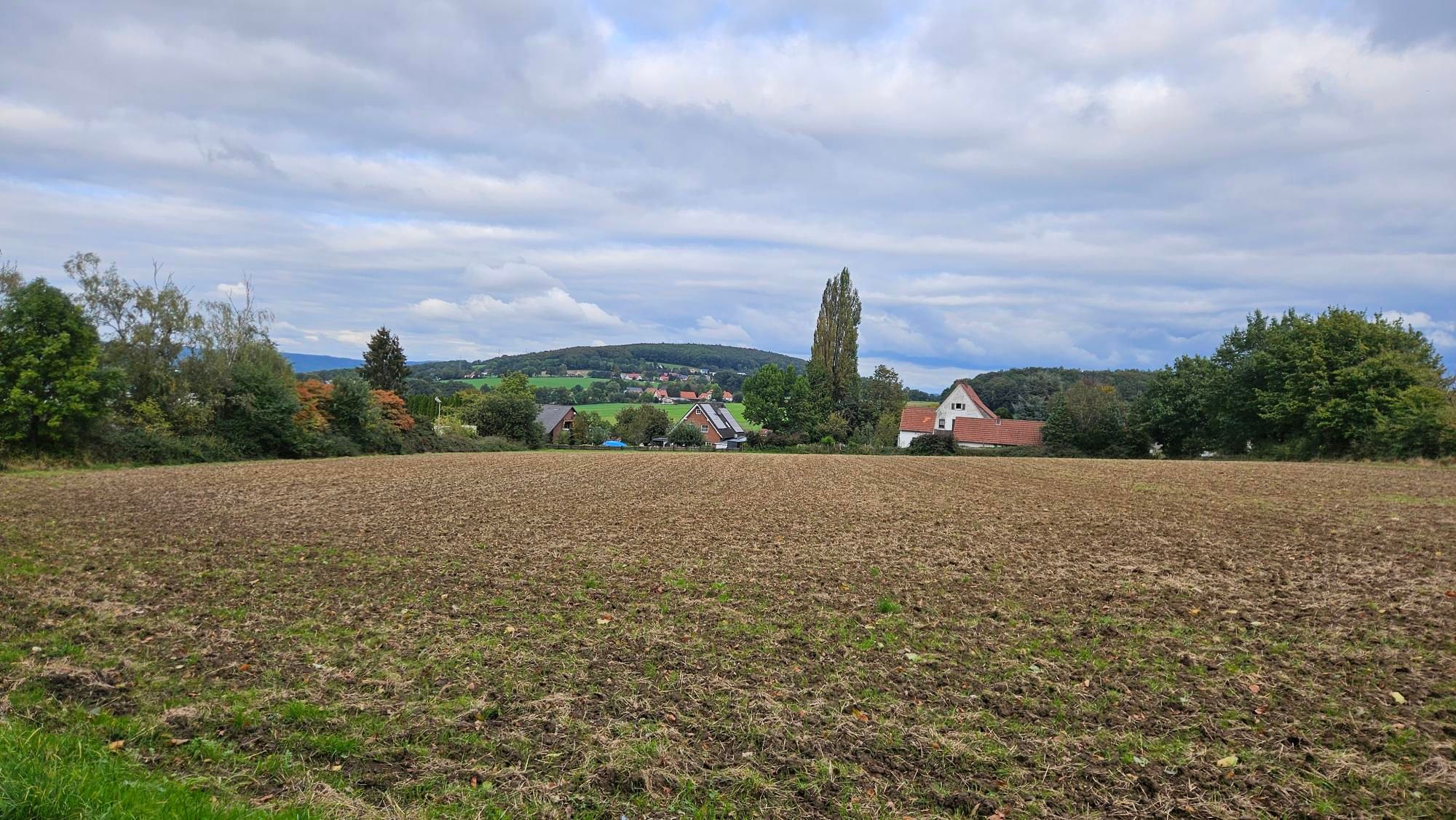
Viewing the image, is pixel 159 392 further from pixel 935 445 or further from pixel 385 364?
pixel 935 445

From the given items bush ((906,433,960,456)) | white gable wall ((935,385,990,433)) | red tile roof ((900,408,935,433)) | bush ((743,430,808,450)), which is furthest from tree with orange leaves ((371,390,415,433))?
white gable wall ((935,385,990,433))

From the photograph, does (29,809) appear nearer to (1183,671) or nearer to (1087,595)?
(1183,671)

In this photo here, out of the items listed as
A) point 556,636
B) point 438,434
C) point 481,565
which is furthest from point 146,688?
point 438,434

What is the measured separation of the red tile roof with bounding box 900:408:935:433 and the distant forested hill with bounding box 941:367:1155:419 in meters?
Result: 13.7

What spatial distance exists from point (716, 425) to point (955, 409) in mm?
35680

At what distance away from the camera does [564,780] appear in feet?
15.4

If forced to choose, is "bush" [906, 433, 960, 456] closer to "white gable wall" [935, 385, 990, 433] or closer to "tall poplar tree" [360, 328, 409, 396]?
"white gable wall" [935, 385, 990, 433]

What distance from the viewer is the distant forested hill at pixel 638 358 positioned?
14750cm

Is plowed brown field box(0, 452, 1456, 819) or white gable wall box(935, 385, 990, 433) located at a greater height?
white gable wall box(935, 385, 990, 433)

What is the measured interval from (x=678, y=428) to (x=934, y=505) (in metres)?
70.7

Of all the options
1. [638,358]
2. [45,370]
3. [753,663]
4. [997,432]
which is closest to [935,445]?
[997,432]

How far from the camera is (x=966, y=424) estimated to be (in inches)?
3118

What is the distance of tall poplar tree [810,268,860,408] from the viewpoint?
8575cm

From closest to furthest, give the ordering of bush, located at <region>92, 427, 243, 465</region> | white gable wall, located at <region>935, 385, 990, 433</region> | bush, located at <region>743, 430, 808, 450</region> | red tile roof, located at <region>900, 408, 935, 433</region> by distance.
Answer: bush, located at <region>92, 427, 243, 465</region> < bush, located at <region>743, 430, 808, 450</region> < red tile roof, located at <region>900, 408, 935, 433</region> < white gable wall, located at <region>935, 385, 990, 433</region>
